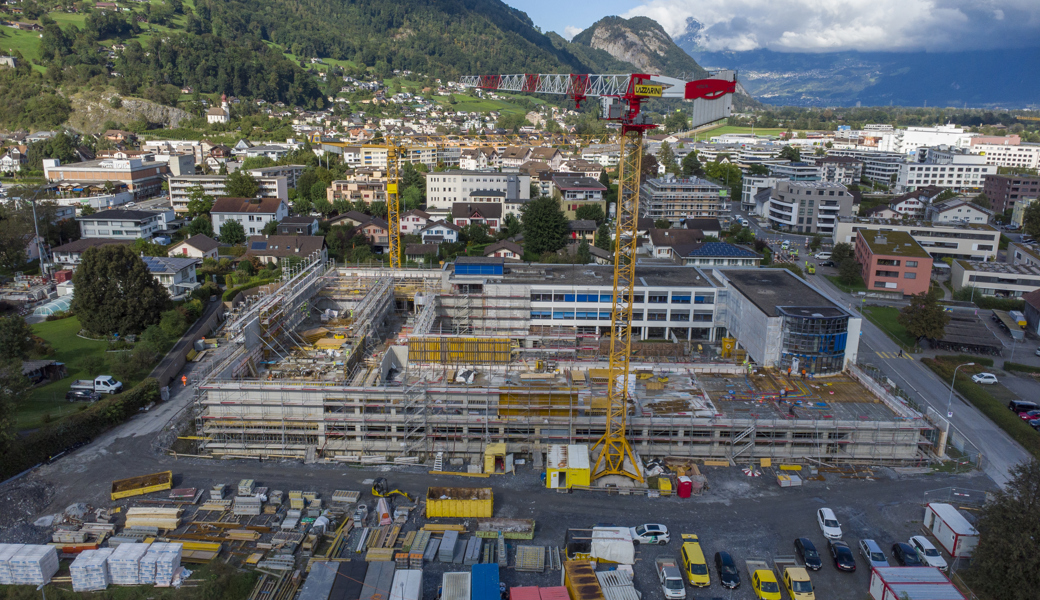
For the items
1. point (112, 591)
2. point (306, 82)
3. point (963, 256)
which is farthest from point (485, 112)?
point (112, 591)

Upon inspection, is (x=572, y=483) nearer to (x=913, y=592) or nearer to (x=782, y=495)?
(x=782, y=495)

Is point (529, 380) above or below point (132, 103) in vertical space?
below

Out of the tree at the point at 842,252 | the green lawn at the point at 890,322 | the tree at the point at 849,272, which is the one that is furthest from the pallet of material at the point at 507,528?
the tree at the point at 842,252

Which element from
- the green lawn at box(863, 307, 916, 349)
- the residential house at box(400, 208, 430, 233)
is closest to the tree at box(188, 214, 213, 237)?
the residential house at box(400, 208, 430, 233)

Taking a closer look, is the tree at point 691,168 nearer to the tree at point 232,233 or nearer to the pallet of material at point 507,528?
the tree at point 232,233

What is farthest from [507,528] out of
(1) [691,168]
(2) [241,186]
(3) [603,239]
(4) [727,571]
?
(1) [691,168]

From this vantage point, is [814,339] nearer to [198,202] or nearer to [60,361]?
[60,361]
